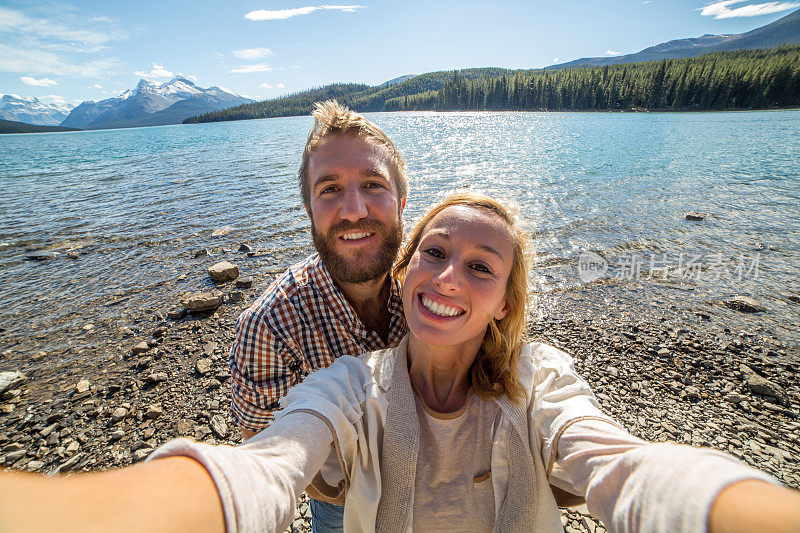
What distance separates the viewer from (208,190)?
76.2ft

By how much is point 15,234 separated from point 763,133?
248 feet

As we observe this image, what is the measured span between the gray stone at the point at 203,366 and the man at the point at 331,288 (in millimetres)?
3875

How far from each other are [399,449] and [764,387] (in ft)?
24.0

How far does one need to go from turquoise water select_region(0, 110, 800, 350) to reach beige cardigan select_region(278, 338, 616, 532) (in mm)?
7494

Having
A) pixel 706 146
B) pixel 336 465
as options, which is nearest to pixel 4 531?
pixel 336 465

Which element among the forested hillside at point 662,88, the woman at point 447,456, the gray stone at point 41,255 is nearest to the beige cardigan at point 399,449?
the woman at point 447,456

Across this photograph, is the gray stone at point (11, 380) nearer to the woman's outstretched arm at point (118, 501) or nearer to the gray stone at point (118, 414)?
the gray stone at point (118, 414)

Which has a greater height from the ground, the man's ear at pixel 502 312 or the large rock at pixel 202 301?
the man's ear at pixel 502 312

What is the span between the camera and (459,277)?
264 centimetres

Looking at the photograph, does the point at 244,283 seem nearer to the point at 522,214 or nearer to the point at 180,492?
the point at 180,492

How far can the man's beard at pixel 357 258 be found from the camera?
3502mm

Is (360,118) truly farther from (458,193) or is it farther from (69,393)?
(69,393)

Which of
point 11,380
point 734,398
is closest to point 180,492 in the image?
point 734,398

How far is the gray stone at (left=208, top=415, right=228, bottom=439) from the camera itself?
549 centimetres
